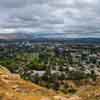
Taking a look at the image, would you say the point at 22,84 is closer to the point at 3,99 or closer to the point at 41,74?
the point at 3,99

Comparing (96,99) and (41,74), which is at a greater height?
(96,99)

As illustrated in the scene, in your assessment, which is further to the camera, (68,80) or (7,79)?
(68,80)

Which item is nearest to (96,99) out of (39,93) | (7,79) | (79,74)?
(39,93)

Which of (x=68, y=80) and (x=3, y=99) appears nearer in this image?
(x=3, y=99)

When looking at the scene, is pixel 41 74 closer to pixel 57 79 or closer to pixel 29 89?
pixel 57 79

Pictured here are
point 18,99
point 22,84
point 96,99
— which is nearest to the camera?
point 18,99

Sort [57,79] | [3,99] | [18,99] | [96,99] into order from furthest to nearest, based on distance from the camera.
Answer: [57,79] < [96,99] < [18,99] < [3,99]

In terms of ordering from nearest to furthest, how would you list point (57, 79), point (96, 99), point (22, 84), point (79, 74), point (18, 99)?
1. point (18, 99)
2. point (96, 99)
3. point (22, 84)
4. point (57, 79)
5. point (79, 74)

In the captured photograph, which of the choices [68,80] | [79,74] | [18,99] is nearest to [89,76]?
[79,74]

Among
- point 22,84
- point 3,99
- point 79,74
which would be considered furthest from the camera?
point 79,74
